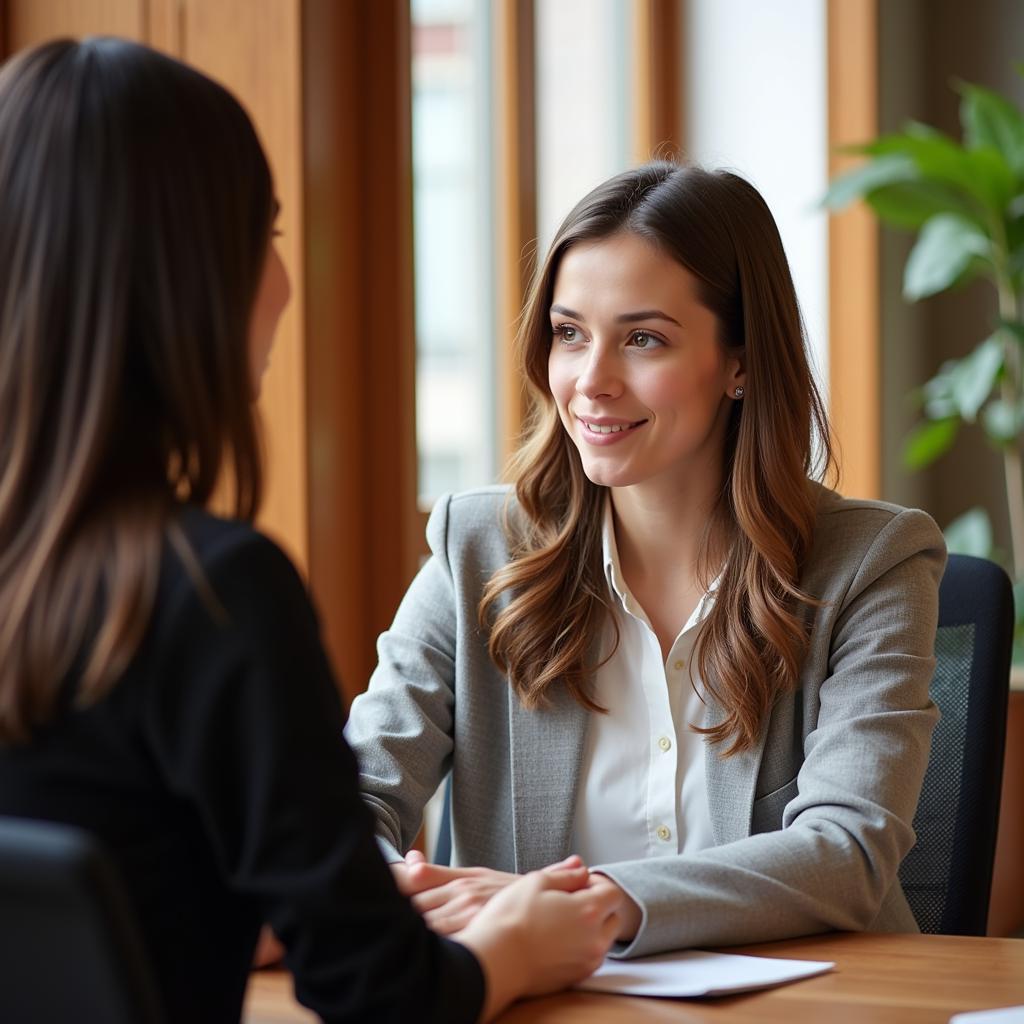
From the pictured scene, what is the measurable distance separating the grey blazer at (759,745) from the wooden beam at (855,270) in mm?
2918

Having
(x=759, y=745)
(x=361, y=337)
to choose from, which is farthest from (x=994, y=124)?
(x=759, y=745)

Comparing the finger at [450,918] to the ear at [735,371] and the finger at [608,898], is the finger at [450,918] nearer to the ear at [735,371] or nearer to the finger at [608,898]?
the finger at [608,898]

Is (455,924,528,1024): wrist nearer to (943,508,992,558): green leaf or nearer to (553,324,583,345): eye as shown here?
(553,324,583,345): eye

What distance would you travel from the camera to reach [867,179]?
3.67 m

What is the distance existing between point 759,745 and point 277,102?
1251mm

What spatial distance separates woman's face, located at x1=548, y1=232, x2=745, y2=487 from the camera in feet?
5.44

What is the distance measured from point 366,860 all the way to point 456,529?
97 cm

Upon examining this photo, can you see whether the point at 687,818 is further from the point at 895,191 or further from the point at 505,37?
the point at 895,191

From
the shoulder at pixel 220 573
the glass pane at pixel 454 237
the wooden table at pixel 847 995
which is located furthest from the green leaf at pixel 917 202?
the shoulder at pixel 220 573

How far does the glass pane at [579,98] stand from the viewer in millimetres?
3768

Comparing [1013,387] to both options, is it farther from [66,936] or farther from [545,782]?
[66,936]

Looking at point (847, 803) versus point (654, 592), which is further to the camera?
point (654, 592)

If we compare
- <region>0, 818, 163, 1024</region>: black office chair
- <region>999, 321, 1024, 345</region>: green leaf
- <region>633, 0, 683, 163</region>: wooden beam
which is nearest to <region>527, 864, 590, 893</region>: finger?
<region>0, 818, 163, 1024</region>: black office chair

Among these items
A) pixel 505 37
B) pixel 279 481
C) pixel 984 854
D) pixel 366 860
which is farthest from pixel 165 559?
pixel 505 37
